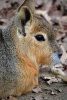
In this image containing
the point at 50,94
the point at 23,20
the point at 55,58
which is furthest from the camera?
the point at 50,94

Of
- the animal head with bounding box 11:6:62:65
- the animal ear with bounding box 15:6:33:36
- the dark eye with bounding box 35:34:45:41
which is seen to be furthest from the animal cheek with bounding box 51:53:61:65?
the animal ear with bounding box 15:6:33:36

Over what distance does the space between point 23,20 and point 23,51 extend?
1.53 ft

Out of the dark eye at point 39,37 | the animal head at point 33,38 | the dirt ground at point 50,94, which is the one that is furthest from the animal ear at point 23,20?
the dirt ground at point 50,94

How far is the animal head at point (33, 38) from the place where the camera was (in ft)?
20.8

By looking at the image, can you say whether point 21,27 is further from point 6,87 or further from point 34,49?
point 6,87

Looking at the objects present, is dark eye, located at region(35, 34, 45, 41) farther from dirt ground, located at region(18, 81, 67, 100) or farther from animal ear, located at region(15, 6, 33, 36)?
dirt ground, located at region(18, 81, 67, 100)

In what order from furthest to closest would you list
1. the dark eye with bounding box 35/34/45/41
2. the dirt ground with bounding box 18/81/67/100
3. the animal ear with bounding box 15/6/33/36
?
the dirt ground with bounding box 18/81/67/100 < the dark eye with bounding box 35/34/45/41 < the animal ear with bounding box 15/6/33/36

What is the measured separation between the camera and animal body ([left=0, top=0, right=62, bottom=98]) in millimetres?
6359

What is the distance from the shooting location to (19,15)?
20.6ft

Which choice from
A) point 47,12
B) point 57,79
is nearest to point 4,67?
point 57,79

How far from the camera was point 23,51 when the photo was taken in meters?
6.39

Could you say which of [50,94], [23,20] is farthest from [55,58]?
[23,20]

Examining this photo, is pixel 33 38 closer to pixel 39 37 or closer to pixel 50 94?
pixel 39 37

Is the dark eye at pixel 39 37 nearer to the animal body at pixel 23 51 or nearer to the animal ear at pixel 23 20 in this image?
the animal body at pixel 23 51
